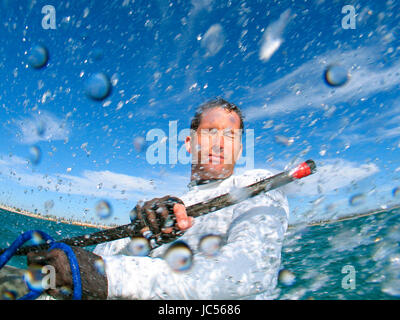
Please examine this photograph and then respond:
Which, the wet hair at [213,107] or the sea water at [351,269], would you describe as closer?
the wet hair at [213,107]

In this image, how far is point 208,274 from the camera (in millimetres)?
1222

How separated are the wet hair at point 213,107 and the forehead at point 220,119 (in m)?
0.06

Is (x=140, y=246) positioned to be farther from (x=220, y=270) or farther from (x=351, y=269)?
(x=351, y=269)

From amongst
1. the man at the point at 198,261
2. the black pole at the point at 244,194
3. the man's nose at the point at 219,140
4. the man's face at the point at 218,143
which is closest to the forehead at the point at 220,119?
the man's face at the point at 218,143

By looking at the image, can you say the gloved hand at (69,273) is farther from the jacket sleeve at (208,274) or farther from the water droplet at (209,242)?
the water droplet at (209,242)

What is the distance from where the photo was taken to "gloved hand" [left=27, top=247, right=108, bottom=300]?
120 centimetres

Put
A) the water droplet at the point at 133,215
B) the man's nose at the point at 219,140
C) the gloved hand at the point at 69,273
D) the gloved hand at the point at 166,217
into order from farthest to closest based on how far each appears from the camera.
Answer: the man's nose at the point at 219,140
the water droplet at the point at 133,215
the gloved hand at the point at 166,217
the gloved hand at the point at 69,273

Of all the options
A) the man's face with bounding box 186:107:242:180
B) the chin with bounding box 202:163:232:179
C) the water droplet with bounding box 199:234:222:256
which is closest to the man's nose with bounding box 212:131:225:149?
the man's face with bounding box 186:107:242:180

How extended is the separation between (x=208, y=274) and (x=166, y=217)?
474 mm

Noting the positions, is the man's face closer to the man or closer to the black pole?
the man

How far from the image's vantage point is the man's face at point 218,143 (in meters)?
2.70

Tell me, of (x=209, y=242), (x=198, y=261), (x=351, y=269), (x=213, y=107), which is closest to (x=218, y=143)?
(x=213, y=107)
